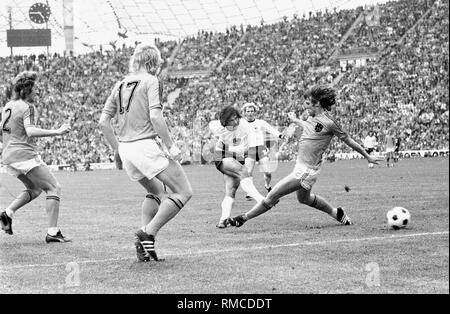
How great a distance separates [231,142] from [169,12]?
35.8 m

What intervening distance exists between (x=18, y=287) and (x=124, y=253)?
222 centimetres

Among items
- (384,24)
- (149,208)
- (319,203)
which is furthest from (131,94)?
(384,24)

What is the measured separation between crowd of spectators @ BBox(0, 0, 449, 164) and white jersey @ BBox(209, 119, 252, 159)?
2941cm

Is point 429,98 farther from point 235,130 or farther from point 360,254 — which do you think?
point 360,254

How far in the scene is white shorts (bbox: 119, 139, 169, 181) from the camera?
24.6ft

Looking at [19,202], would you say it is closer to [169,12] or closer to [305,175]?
[305,175]

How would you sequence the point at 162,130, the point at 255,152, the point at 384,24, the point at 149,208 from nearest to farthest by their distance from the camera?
the point at 162,130 < the point at 149,208 < the point at 255,152 < the point at 384,24

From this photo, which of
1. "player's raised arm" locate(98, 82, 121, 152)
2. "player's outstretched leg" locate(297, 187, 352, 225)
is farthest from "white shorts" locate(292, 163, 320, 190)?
"player's raised arm" locate(98, 82, 121, 152)

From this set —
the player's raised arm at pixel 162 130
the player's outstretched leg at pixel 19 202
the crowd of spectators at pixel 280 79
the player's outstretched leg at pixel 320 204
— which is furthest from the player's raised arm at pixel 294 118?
the crowd of spectators at pixel 280 79

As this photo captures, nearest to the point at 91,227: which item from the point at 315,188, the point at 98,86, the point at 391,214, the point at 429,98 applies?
the point at 391,214

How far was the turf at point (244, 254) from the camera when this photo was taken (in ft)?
19.8

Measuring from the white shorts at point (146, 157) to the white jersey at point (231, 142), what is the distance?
415 cm

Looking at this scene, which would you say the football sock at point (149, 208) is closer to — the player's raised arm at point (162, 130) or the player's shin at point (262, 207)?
the player's raised arm at point (162, 130)

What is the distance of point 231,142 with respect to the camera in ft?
38.8
